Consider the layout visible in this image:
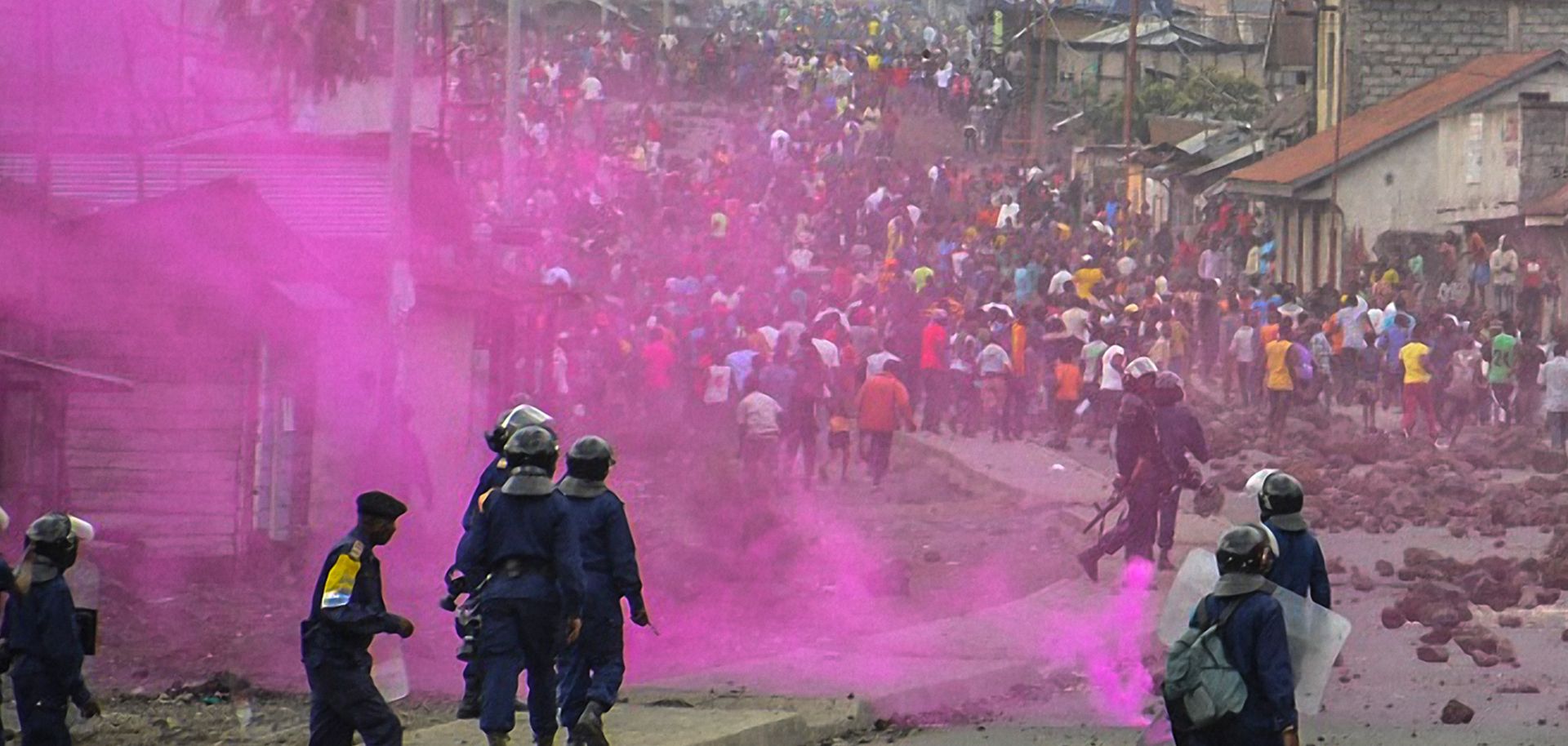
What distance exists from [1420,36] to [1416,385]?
1969 centimetres

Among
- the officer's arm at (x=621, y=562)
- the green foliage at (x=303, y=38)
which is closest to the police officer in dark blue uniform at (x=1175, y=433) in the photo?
the officer's arm at (x=621, y=562)

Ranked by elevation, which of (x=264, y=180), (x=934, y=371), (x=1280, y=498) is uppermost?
(x=264, y=180)

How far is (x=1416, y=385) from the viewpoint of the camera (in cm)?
2514

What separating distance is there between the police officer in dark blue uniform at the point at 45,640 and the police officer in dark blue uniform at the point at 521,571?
4.64 ft

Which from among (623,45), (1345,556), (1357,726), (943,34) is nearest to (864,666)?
(1357,726)

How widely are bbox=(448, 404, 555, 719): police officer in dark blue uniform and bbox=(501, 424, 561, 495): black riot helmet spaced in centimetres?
15

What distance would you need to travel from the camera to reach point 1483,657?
1317 centimetres

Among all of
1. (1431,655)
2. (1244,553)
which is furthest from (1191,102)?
(1244,553)

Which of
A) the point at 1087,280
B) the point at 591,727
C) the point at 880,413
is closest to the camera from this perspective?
the point at 591,727

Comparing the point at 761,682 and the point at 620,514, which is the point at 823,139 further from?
the point at 620,514

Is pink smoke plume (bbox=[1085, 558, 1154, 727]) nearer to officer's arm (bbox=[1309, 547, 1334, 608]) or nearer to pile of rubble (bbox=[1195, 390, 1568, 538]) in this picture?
officer's arm (bbox=[1309, 547, 1334, 608])

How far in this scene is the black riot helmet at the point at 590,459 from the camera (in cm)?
1009

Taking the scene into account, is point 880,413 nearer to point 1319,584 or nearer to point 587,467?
point 587,467

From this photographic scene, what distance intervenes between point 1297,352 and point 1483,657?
41.0ft
